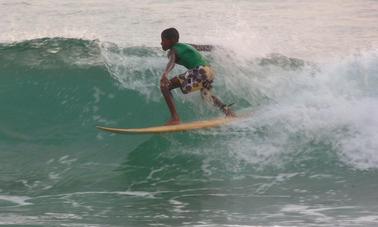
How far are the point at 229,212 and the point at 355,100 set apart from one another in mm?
3855

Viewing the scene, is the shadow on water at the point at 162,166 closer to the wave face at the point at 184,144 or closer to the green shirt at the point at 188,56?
the wave face at the point at 184,144

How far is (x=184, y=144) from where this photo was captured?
9.15 metres

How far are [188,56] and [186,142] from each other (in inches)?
45.4

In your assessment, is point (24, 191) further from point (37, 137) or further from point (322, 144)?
point (322, 144)

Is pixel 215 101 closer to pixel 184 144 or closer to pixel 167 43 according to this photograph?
pixel 184 144

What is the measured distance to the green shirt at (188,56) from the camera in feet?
28.2

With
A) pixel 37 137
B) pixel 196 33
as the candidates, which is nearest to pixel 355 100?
pixel 37 137

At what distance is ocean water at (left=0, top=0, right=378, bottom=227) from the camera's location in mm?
7133

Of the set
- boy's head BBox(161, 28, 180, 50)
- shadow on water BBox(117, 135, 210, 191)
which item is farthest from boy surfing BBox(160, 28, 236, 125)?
shadow on water BBox(117, 135, 210, 191)

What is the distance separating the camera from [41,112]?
35.4 feet

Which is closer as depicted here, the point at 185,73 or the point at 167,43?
the point at 167,43

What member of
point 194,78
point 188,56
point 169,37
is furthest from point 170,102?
point 169,37

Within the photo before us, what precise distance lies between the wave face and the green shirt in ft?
2.74

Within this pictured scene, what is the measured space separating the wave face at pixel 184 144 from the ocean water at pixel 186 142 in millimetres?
21
